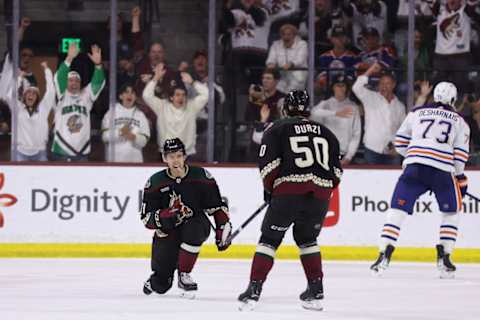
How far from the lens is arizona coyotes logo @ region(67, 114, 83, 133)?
11.0m

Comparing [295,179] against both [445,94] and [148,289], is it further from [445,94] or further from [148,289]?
[445,94]

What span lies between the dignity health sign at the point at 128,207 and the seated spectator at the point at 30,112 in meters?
0.37

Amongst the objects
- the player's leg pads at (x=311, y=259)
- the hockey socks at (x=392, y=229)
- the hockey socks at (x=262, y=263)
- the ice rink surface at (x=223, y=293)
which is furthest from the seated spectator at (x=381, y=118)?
the hockey socks at (x=262, y=263)

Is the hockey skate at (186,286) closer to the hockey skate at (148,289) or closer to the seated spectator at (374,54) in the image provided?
the hockey skate at (148,289)

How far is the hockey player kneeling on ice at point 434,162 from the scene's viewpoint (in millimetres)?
8570

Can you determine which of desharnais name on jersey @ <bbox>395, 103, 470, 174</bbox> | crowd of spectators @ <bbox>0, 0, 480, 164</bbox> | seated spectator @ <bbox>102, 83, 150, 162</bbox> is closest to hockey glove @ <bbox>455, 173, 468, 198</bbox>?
desharnais name on jersey @ <bbox>395, 103, 470, 174</bbox>

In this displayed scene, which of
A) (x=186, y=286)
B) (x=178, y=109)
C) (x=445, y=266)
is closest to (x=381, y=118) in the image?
(x=178, y=109)

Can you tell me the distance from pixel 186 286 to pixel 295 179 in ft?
3.57

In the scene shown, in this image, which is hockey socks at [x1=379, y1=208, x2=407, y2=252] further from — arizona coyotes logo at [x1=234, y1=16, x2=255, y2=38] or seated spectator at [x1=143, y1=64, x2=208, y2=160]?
arizona coyotes logo at [x1=234, y1=16, x2=255, y2=38]

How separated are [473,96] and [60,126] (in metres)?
3.52

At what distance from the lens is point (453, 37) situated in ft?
37.2

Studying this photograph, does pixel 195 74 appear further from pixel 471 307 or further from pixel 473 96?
pixel 471 307

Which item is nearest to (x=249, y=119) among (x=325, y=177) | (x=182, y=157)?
(x=182, y=157)

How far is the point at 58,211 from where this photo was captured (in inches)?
412
